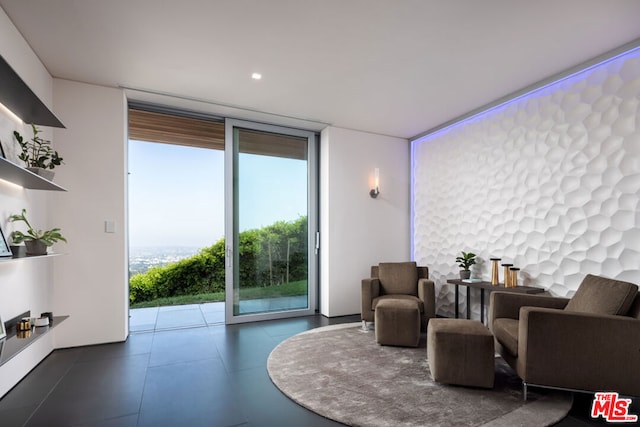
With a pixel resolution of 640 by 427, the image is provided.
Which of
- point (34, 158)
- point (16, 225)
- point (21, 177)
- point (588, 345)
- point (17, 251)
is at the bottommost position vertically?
point (588, 345)

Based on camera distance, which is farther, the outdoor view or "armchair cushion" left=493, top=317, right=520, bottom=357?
the outdoor view

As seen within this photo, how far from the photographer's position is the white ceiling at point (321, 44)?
226 centimetres

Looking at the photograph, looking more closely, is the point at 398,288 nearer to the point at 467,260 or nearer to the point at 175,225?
the point at 467,260

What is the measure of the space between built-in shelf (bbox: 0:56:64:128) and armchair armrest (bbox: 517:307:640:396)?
3.55m

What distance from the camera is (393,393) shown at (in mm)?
2344

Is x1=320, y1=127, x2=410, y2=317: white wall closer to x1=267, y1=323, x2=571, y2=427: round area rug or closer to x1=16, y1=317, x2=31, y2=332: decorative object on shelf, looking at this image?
x1=267, y1=323, x2=571, y2=427: round area rug

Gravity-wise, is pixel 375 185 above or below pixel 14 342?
above

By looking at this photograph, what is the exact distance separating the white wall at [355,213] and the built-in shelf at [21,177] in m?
3.19

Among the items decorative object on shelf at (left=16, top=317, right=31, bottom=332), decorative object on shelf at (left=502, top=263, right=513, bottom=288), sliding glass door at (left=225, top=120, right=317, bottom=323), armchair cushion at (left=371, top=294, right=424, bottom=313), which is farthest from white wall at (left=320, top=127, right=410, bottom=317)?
decorative object on shelf at (left=16, top=317, right=31, bottom=332)

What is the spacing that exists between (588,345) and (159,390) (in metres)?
3.05

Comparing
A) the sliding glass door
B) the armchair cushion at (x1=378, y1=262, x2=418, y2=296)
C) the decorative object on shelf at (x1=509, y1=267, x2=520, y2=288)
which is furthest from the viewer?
the sliding glass door

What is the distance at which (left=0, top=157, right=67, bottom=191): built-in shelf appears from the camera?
188cm

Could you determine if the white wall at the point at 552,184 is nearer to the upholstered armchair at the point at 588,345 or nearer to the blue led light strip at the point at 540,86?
the blue led light strip at the point at 540,86

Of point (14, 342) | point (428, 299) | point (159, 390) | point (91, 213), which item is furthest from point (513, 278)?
point (91, 213)
